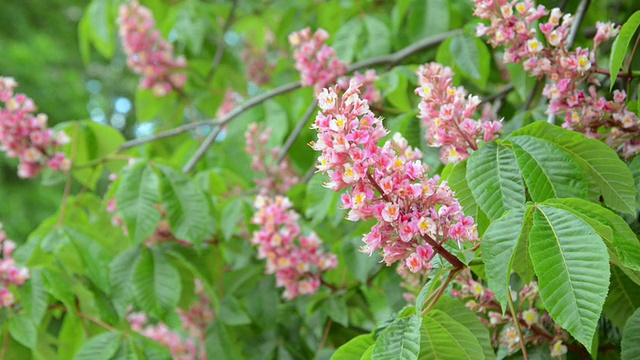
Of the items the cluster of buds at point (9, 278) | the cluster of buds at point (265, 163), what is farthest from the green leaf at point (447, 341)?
the cluster of buds at point (265, 163)

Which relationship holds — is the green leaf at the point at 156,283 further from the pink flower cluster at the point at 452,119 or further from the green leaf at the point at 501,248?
the green leaf at the point at 501,248

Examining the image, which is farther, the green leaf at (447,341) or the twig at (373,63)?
the twig at (373,63)

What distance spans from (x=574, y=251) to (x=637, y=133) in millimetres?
550

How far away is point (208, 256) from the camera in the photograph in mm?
2482

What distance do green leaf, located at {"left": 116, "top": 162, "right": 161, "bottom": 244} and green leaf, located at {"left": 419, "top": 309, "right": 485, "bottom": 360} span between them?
1100 millimetres

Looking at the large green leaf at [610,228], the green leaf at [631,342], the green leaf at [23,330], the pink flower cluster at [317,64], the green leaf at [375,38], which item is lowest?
the green leaf at [23,330]

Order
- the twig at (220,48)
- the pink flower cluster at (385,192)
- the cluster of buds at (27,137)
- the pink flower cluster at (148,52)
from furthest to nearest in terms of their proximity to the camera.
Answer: the twig at (220,48) → the pink flower cluster at (148,52) → the cluster of buds at (27,137) → the pink flower cluster at (385,192)

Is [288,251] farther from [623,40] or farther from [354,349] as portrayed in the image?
[623,40]

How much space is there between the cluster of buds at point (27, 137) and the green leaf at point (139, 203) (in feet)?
1.50

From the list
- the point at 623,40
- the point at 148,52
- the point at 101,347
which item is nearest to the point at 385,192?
the point at 623,40

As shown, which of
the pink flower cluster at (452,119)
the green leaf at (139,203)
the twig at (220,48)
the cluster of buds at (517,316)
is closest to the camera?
the pink flower cluster at (452,119)

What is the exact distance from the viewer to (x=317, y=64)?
2.29 metres

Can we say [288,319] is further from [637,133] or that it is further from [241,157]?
[637,133]

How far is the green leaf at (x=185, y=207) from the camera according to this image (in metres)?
2.19
